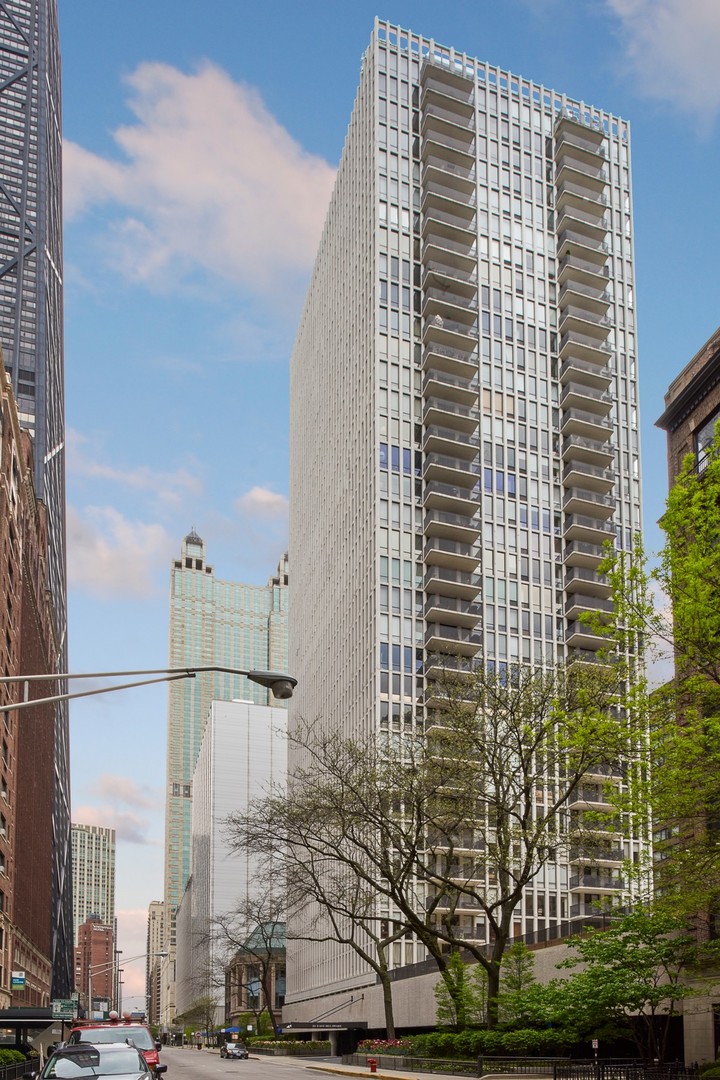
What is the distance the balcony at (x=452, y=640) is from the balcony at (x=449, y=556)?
5217 millimetres

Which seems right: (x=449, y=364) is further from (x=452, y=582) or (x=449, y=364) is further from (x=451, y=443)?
(x=452, y=582)

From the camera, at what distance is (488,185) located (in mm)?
111750

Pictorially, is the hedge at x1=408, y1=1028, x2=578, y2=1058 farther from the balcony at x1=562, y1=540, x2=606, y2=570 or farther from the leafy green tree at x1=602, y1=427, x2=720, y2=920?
the balcony at x1=562, y1=540, x2=606, y2=570

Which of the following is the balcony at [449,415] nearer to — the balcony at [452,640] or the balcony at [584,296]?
the balcony at [584,296]

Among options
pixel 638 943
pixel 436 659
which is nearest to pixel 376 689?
pixel 436 659

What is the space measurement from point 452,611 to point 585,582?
1405 cm

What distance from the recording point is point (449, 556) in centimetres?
9844

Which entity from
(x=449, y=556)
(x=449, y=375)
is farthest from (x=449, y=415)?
(x=449, y=556)

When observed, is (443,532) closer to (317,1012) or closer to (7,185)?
(317,1012)

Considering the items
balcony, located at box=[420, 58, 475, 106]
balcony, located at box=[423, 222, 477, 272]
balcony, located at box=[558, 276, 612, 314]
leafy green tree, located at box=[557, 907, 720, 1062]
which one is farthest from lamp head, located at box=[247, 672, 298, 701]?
balcony, located at box=[420, 58, 475, 106]

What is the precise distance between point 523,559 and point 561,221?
34.5m

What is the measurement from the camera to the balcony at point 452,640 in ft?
315

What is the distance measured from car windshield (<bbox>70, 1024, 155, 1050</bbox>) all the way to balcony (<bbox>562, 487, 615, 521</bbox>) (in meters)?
83.6

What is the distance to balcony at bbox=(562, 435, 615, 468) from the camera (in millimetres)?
106875
